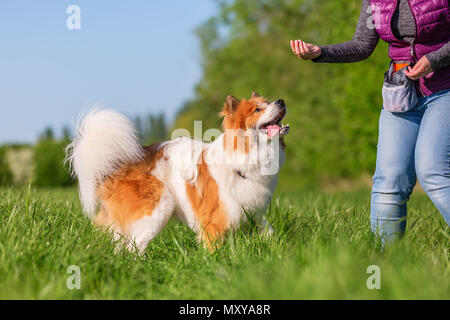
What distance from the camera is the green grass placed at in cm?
255

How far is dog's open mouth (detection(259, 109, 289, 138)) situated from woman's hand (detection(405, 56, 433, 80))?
104 cm

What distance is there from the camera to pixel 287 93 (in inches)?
758

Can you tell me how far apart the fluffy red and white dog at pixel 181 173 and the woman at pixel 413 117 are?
2.67 ft

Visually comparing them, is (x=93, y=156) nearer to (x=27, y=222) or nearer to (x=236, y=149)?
(x=27, y=222)

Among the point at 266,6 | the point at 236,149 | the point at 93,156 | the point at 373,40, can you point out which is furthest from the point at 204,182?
the point at 266,6

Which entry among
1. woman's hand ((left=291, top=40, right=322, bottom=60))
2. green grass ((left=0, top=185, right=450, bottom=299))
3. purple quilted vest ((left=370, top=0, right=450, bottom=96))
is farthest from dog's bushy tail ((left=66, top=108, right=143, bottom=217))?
purple quilted vest ((left=370, top=0, right=450, bottom=96))

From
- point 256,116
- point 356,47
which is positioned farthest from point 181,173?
point 356,47

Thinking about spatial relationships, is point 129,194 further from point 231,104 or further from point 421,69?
point 421,69

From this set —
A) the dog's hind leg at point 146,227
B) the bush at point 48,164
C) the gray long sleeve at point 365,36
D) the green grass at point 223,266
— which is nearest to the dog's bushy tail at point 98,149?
the green grass at point 223,266

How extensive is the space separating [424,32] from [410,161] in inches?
36.0

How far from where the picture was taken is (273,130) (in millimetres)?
3693

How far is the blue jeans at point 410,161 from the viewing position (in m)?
3.02

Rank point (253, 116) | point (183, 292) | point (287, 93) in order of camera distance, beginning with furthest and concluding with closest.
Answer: point (287, 93) → point (253, 116) → point (183, 292)

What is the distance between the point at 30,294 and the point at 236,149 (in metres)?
1.95
